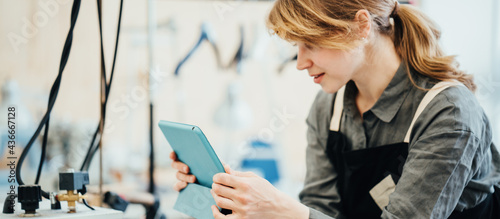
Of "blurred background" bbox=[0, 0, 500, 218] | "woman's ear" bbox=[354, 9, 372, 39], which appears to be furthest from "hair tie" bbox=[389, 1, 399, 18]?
"blurred background" bbox=[0, 0, 500, 218]

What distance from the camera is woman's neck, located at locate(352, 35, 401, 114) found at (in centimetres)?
113

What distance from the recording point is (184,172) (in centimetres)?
107

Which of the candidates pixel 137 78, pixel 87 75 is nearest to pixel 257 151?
pixel 137 78

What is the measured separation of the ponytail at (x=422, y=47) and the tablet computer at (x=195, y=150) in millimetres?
554

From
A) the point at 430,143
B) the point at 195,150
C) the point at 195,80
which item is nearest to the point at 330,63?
the point at 430,143

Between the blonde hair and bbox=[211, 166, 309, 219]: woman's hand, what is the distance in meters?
0.37

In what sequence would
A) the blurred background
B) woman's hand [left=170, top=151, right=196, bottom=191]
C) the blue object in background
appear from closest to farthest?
woman's hand [left=170, top=151, right=196, bottom=191] < the blurred background < the blue object in background

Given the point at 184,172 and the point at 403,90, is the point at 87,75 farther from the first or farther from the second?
the point at 403,90

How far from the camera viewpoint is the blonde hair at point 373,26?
1.03 metres

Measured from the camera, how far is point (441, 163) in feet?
3.06

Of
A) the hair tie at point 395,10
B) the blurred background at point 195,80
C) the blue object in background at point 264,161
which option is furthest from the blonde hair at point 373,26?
the blue object in background at point 264,161

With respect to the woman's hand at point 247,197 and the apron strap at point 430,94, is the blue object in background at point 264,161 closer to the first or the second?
the apron strap at point 430,94

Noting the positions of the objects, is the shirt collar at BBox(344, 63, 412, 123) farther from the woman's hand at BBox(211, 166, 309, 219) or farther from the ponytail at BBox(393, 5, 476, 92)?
the woman's hand at BBox(211, 166, 309, 219)

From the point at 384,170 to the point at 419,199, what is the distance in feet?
0.59
